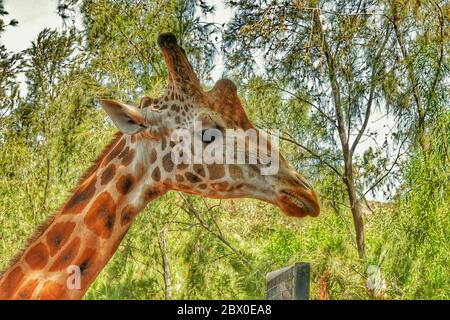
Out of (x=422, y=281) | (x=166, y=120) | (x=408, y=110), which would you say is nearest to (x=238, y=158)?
(x=166, y=120)

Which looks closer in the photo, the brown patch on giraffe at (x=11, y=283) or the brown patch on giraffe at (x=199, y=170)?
the brown patch on giraffe at (x=11, y=283)

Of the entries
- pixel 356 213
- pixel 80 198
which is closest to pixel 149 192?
pixel 80 198

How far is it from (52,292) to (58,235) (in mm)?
318

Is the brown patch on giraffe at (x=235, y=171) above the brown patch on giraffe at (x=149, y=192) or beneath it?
above

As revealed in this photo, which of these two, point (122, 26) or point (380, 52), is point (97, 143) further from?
point (380, 52)

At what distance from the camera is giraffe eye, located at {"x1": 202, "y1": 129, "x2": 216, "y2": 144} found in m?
3.35

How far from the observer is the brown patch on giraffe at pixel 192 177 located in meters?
3.42

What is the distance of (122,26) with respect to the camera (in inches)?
329

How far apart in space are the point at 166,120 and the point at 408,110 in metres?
4.42

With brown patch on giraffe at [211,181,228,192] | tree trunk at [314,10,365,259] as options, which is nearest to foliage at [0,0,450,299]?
tree trunk at [314,10,365,259]

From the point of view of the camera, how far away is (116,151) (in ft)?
11.4

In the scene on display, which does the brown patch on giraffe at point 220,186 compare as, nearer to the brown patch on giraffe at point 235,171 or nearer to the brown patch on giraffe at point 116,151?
the brown patch on giraffe at point 235,171

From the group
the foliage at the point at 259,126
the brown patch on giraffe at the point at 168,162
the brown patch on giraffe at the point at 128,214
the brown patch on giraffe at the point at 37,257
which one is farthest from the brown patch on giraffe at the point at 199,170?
the foliage at the point at 259,126

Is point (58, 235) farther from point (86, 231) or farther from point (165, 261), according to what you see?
point (165, 261)
